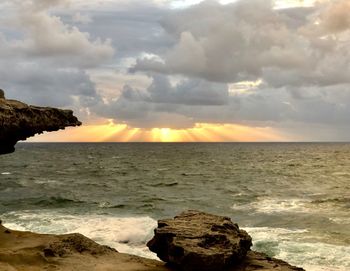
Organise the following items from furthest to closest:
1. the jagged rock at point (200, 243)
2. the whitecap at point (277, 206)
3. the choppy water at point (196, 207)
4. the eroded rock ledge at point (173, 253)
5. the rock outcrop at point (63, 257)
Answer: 1. the whitecap at point (277, 206)
2. the choppy water at point (196, 207)
3. the rock outcrop at point (63, 257)
4. the eroded rock ledge at point (173, 253)
5. the jagged rock at point (200, 243)

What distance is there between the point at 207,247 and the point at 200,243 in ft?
0.78

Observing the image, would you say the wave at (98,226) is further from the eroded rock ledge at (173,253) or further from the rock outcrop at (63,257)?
the eroded rock ledge at (173,253)

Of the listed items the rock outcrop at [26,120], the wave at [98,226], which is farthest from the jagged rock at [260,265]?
the wave at [98,226]

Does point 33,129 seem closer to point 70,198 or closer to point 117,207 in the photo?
point 117,207

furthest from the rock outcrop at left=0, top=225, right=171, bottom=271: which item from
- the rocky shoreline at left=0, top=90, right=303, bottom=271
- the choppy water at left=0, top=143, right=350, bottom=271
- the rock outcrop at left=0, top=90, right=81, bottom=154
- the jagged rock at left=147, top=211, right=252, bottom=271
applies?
the choppy water at left=0, top=143, right=350, bottom=271

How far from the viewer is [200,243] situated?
45.5ft

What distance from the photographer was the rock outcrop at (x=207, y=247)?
13461 millimetres

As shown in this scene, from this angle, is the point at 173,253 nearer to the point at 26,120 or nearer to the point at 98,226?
the point at 26,120

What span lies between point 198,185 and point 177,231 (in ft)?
158

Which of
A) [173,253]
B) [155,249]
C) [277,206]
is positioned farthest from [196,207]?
[173,253]

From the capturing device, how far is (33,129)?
17.6m

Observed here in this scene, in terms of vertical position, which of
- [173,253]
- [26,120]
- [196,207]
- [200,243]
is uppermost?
[26,120]

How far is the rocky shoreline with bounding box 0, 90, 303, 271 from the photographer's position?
13.7 meters

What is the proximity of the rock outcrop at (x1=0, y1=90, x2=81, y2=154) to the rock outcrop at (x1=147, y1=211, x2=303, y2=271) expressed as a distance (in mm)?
6150
